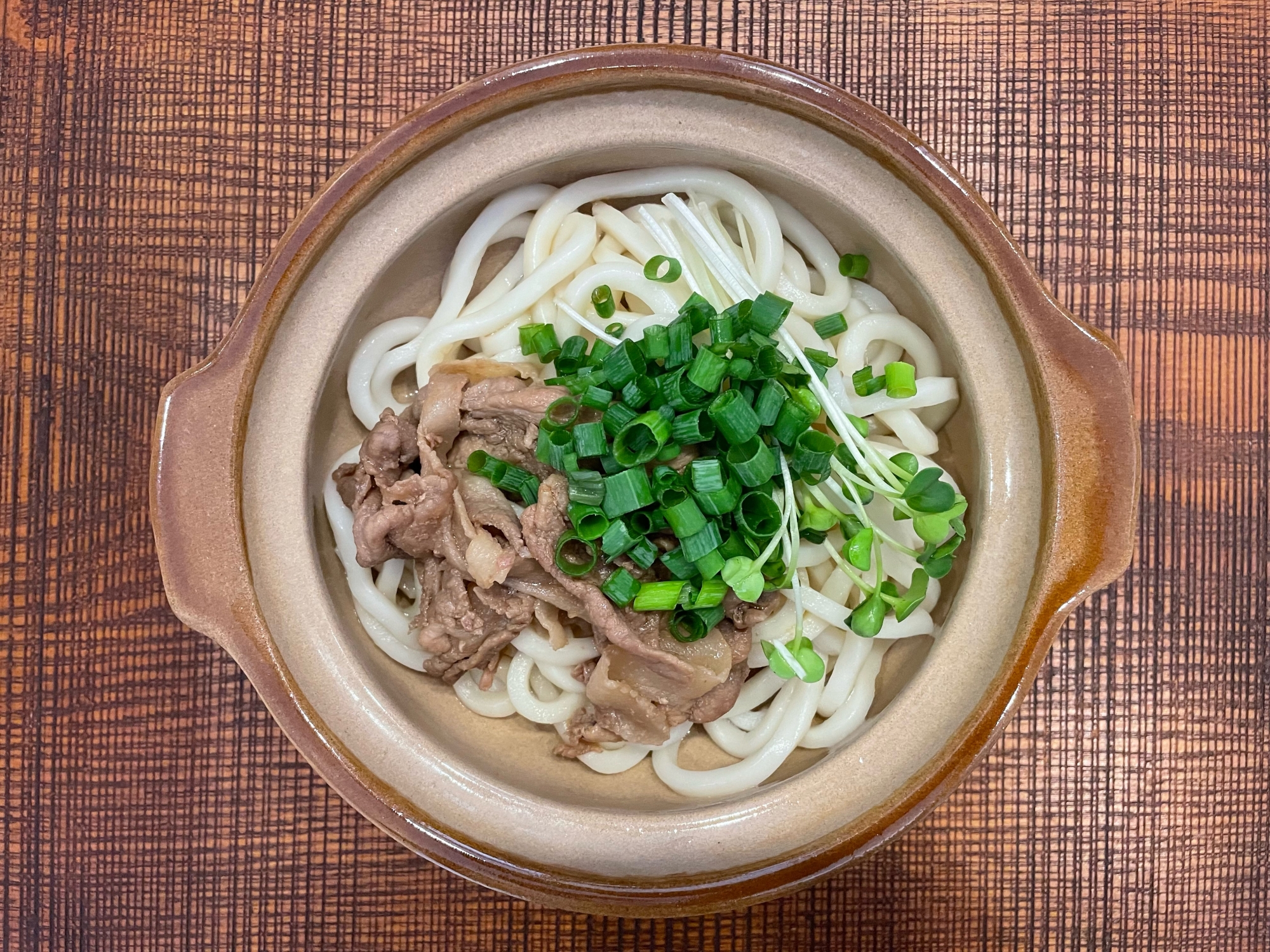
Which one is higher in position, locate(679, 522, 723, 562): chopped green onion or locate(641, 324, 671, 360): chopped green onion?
locate(641, 324, 671, 360): chopped green onion

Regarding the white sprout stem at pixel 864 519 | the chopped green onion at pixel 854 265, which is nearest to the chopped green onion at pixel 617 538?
the white sprout stem at pixel 864 519

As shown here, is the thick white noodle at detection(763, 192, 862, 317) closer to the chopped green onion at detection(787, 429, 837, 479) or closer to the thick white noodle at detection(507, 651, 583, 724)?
the chopped green onion at detection(787, 429, 837, 479)

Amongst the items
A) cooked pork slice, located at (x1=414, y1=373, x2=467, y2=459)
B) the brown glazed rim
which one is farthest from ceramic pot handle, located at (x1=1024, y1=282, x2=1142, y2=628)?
cooked pork slice, located at (x1=414, y1=373, x2=467, y2=459)

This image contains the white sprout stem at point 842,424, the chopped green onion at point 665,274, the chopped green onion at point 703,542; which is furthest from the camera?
the chopped green onion at point 665,274

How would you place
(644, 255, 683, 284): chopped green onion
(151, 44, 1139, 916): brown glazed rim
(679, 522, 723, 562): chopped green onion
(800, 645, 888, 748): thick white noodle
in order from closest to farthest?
(151, 44, 1139, 916): brown glazed rim → (679, 522, 723, 562): chopped green onion → (644, 255, 683, 284): chopped green onion → (800, 645, 888, 748): thick white noodle

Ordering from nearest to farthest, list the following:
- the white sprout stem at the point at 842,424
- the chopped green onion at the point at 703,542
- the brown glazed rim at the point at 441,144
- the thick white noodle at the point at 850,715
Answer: the brown glazed rim at the point at 441,144, the chopped green onion at the point at 703,542, the white sprout stem at the point at 842,424, the thick white noodle at the point at 850,715

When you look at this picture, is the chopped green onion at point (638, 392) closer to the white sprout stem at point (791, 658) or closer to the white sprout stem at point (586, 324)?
the white sprout stem at point (586, 324)
